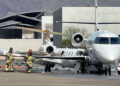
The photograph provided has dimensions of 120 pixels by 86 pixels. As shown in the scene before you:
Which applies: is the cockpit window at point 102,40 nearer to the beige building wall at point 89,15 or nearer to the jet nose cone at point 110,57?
the jet nose cone at point 110,57

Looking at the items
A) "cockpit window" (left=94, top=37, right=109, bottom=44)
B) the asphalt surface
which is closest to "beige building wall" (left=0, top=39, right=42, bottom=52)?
"cockpit window" (left=94, top=37, right=109, bottom=44)

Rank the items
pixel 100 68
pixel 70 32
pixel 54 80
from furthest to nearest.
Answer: pixel 70 32 < pixel 100 68 < pixel 54 80

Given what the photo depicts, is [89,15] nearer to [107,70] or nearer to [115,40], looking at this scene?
[107,70]

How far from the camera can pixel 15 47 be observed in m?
97.9

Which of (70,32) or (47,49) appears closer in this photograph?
(47,49)

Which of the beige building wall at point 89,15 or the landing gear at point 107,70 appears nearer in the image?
the landing gear at point 107,70

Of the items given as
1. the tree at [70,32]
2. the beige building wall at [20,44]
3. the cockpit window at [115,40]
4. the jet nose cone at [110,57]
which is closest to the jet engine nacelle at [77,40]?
the cockpit window at [115,40]

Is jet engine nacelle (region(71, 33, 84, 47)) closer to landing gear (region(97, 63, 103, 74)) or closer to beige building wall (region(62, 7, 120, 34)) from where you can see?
landing gear (region(97, 63, 103, 74))

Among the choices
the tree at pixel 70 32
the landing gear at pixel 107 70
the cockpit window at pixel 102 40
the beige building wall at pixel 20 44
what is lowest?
the landing gear at pixel 107 70

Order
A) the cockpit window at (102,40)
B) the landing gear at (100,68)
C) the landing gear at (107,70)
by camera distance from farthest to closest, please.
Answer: the landing gear at (100,68), the landing gear at (107,70), the cockpit window at (102,40)

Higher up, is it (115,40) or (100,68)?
(115,40)

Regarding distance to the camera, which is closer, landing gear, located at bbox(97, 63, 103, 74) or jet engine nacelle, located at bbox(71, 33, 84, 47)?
landing gear, located at bbox(97, 63, 103, 74)

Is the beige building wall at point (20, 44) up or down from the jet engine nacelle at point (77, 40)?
up

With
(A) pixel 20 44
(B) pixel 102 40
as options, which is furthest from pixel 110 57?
(A) pixel 20 44
